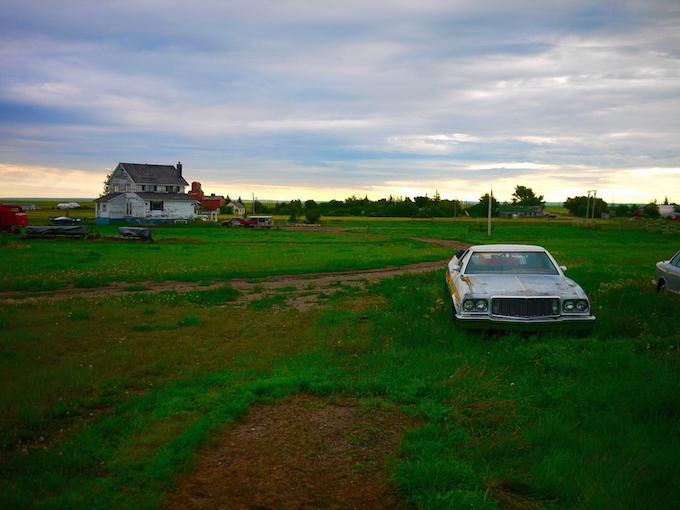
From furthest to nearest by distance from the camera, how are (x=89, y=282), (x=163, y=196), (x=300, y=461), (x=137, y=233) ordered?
(x=163, y=196)
(x=137, y=233)
(x=89, y=282)
(x=300, y=461)

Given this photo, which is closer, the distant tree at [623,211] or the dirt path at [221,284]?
the dirt path at [221,284]

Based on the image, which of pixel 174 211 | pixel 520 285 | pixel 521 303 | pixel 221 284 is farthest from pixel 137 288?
pixel 174 211

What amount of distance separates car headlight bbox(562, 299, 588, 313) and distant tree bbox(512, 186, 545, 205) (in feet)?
499

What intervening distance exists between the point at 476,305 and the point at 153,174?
65384 mm

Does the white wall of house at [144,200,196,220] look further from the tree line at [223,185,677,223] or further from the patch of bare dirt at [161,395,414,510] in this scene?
the patch of bare dirt at [161,395,414,510]

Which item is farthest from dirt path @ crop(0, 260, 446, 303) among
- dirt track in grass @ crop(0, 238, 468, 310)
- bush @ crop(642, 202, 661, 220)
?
bush @ crop(642, 202, 661, 220)

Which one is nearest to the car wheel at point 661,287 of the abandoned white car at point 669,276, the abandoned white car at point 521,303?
the abandoned white car at point 669,276

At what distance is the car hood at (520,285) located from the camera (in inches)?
355

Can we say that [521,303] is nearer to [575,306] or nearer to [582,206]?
[575,306]

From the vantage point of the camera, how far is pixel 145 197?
211ft

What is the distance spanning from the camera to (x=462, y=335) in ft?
29.7

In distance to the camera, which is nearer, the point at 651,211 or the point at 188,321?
the point at 188,321

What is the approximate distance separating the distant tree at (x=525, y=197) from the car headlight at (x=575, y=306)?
15205 cm

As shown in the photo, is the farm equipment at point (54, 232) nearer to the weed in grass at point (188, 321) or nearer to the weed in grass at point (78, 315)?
the weed in grass at point (78, 315)
